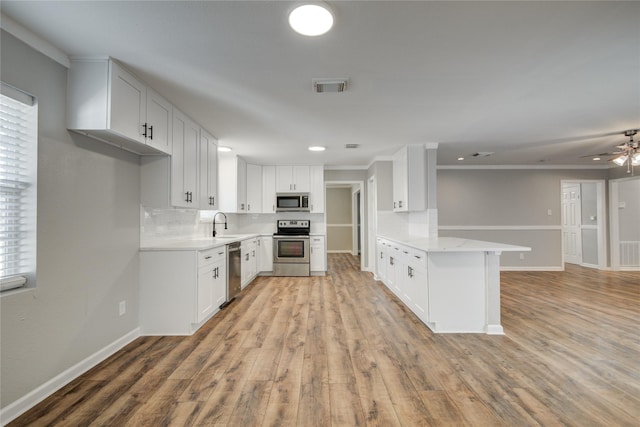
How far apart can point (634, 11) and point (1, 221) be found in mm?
3785

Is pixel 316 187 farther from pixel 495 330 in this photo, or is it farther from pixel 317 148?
pixel 495 330

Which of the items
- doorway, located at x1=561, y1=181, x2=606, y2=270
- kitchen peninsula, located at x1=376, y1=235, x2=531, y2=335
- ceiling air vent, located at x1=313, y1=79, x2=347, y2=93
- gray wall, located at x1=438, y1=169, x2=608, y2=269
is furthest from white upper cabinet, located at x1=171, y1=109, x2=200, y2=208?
doorway, located at x1=561, y1=181, x2=606, y2=270

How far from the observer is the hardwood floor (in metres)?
1.72

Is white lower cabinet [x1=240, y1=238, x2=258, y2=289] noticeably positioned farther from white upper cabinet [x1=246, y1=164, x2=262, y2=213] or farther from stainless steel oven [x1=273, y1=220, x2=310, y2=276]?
white upper cabinet [x1=246, y1=164, x2=262, y2=213]

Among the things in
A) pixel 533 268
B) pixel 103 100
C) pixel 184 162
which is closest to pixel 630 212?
pixel 533 268

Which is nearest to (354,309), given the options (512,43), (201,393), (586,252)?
(201,393)

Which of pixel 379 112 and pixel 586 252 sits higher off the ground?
pixel 379 112

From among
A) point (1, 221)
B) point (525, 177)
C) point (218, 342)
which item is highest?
point (525, 177)

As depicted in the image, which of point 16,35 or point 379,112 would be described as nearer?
point 16,35

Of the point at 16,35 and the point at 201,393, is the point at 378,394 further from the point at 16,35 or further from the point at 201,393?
the point at 16,35

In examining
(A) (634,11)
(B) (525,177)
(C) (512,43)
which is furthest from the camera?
(B) (525,177)

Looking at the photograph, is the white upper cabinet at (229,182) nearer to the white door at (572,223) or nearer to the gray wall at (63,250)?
the gray wall at (63,250)

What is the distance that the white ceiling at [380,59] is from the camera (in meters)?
1.59

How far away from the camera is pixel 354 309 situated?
3705 millimetres
